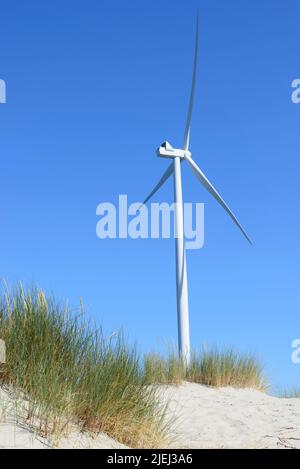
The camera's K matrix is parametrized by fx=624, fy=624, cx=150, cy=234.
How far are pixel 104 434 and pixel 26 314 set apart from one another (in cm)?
219

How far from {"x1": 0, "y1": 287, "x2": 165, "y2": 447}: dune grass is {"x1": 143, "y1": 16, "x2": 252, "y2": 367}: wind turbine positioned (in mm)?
9850

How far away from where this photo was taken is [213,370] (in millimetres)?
18859

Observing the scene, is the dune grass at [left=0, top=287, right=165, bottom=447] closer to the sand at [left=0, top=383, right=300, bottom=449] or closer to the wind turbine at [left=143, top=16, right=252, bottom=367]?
the sand at [left=0, top=383, right=300, bottom=449]

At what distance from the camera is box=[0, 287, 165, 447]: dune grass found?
321 inches

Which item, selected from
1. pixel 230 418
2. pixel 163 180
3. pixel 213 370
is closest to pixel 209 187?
pixel 163 180

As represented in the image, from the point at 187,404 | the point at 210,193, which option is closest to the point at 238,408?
the point at 187,404

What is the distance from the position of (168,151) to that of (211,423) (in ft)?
51.7

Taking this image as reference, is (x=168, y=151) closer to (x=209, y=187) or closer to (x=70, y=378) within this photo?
(x=209, y=187)

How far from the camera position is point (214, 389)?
18.0 m

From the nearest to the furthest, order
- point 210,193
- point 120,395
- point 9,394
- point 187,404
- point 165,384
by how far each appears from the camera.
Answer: point 9,394 → point 120,395 → point 187,404 → point 165,384 → point 210,193

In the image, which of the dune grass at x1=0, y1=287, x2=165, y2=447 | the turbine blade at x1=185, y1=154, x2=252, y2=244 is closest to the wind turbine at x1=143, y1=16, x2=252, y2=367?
the turbine blade at x1=185, y1=154, x2=252, y2=244

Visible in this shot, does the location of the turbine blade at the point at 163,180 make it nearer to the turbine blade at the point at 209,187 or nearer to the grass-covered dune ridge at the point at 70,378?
the turbine blade at the point at 209,187
